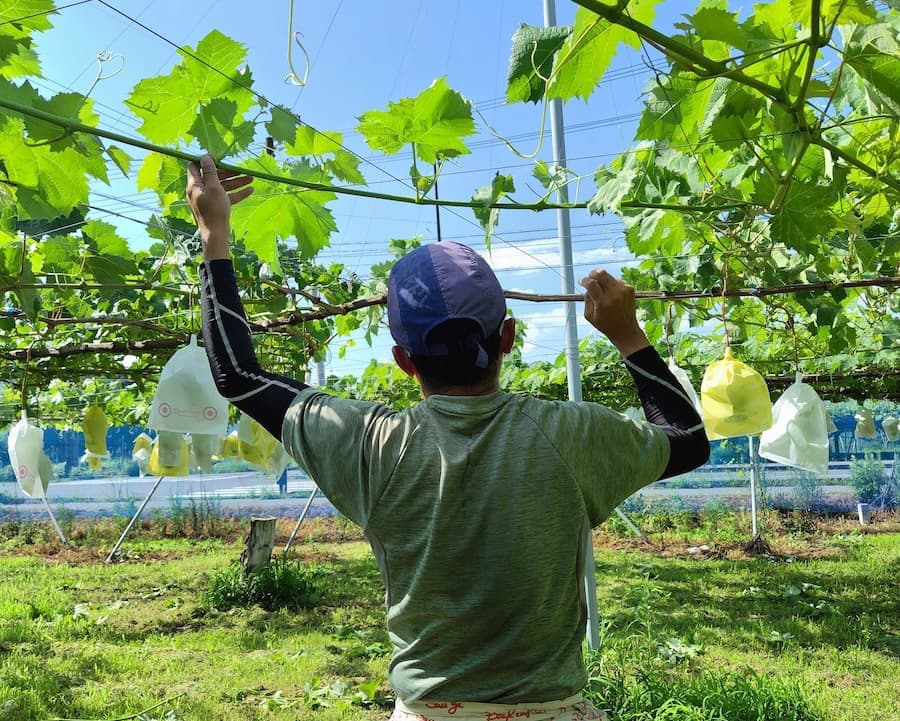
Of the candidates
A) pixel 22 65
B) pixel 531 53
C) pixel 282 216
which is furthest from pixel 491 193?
pixel 22 65

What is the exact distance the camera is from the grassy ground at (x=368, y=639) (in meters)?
3.79

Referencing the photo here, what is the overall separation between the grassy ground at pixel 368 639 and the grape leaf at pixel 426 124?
8.88ft

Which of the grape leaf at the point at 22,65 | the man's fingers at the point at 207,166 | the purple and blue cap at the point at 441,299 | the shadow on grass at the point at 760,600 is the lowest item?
the shadow on grass at the point at 760,600

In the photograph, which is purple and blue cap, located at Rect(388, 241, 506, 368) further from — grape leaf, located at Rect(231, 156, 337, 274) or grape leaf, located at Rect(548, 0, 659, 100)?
grape leaf, located at Rect(231, 156, 337, 274)

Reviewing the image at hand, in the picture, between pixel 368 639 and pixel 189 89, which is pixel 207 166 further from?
pixel 368 639

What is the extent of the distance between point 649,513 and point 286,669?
8.20 metres

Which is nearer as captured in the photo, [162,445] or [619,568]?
[162,445]

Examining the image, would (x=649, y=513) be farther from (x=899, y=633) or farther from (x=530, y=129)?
(x=530, y=129)

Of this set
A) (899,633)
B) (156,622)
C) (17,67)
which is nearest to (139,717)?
(156,622)

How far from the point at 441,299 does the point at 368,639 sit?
16.1 feet

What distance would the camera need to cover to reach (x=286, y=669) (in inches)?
182

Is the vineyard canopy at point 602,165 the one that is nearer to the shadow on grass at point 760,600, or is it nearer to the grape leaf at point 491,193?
the grape leaf at point 491,193

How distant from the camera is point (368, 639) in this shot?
17.6 feet

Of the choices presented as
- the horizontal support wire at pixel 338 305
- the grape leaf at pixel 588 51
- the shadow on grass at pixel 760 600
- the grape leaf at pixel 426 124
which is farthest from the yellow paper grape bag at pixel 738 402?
the shadow on grass at pixel 760 600
